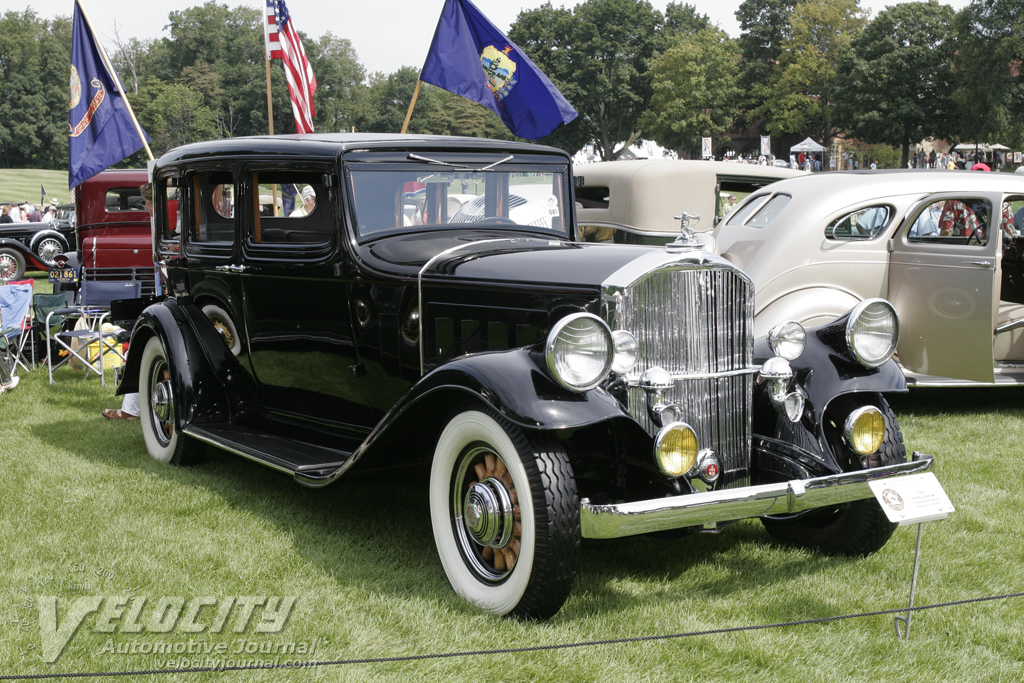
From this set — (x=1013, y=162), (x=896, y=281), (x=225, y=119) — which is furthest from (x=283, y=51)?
(x=225, y=119)

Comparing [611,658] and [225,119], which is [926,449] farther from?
[225,119]

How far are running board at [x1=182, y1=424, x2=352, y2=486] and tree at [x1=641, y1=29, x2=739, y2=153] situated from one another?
51.9m

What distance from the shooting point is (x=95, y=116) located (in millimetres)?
7828

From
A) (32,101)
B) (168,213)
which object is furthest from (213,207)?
(32,101)

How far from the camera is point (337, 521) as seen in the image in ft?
15.0

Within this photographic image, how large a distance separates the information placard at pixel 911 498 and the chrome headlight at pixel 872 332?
669 mm

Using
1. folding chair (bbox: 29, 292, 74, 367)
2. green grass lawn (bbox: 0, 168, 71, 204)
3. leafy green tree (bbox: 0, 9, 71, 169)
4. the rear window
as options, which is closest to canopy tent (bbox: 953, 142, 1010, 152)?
the rear window

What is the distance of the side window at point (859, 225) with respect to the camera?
7.11m

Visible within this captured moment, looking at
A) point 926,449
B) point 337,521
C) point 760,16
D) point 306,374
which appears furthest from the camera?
point 760,16

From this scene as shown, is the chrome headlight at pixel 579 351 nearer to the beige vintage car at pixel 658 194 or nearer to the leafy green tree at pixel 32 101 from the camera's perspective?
the beige vintage car at pixel 658 194

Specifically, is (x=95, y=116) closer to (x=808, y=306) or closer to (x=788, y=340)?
(x=808, y=306)

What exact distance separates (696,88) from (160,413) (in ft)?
172

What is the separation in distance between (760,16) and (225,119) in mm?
45690

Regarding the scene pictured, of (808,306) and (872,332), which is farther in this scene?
(808,306)
